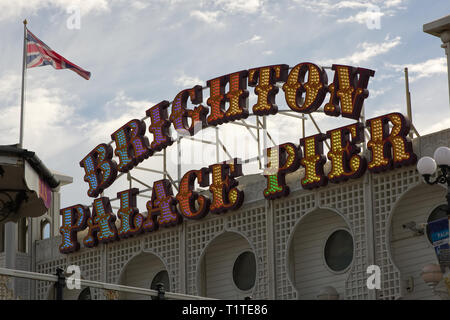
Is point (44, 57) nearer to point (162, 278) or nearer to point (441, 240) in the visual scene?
point (162, 278)

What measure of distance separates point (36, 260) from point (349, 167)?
636 inches

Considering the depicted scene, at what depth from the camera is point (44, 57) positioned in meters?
32.6

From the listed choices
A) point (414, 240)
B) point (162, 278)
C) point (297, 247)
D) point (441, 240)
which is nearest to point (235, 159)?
point (297, 247)

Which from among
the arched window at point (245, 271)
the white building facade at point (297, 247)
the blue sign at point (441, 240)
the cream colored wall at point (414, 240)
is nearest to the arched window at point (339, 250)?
the white building facade at point (297, 247)

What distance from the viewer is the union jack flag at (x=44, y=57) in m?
32.4

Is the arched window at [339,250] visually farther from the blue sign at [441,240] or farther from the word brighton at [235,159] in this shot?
the blue sign at [441,240]

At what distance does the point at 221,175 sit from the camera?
32.2 m

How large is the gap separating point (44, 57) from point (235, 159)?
7127mm

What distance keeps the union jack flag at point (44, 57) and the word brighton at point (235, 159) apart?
13.0ft

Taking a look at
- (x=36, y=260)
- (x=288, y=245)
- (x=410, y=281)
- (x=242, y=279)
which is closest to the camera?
(x=410, y=281)

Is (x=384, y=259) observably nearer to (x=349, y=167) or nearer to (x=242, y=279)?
(x=349, y=167)

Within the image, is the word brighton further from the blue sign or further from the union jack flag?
the blue sign
